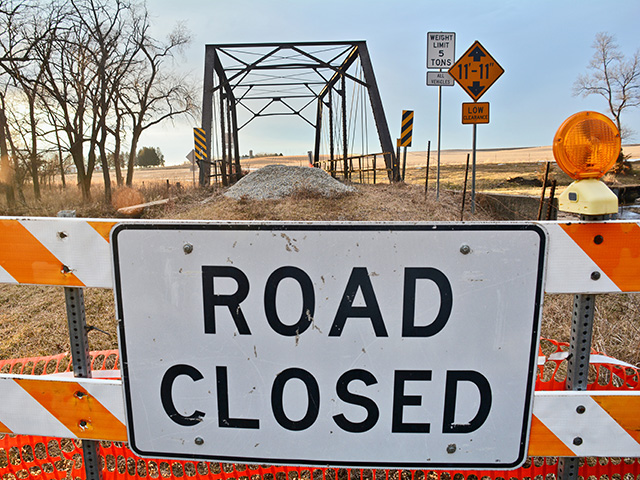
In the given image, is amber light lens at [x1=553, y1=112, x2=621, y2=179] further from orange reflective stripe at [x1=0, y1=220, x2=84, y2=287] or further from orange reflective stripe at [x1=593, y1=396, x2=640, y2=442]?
orange reflective stripe at [x1=0, y1=220, x2=84, y2=287]

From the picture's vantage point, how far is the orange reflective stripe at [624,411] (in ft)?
4.13

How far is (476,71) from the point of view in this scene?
7.52 meters

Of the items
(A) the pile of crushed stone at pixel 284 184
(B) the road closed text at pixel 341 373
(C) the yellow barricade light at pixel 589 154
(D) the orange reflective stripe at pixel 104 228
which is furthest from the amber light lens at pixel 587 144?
(A) the pile of crushed stone at pixel 284 184

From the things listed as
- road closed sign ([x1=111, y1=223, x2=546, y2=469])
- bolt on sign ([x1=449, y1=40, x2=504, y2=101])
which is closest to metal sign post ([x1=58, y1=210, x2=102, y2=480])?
road closed sign ([x1=111, y1=223, x2=546, y2=469])

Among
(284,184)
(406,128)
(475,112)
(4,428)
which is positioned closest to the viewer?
(4,428)

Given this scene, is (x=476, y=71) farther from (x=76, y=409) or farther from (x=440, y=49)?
(x=76, y=409)

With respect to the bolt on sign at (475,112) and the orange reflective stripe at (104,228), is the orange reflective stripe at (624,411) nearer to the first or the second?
the orange reflective stripe at (104,228)

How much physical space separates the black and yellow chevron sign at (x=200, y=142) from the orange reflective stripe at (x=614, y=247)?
51.4 ft

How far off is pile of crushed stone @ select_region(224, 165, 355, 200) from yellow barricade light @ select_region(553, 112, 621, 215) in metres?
10.6

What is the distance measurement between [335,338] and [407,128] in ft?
41.0

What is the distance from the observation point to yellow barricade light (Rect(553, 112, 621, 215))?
45.4 inches

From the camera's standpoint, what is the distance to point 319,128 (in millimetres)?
25000

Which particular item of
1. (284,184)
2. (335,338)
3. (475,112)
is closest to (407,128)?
(284,184)

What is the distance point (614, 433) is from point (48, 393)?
6.25 ft
